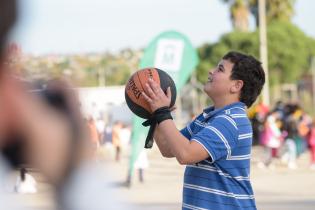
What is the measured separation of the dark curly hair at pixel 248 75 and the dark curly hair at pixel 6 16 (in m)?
2.71

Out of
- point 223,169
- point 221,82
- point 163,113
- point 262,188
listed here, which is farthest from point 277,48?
point 163,113

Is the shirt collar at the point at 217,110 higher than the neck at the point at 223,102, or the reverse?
the neck at the point at 223,102

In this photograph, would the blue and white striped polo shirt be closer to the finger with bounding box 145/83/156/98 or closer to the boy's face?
the boy's face

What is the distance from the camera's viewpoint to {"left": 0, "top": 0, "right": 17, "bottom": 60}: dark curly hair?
3.91 ft

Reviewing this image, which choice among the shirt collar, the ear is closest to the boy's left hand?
the shirt collar

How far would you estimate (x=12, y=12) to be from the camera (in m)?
1.21

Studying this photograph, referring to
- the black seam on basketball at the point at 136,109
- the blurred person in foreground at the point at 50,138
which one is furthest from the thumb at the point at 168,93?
the blurred person in foreground at the point at 50,138

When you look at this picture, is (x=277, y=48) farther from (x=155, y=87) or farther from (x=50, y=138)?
(x=50, y=138)

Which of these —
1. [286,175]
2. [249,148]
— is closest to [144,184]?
[286,175]

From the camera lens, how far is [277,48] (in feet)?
184

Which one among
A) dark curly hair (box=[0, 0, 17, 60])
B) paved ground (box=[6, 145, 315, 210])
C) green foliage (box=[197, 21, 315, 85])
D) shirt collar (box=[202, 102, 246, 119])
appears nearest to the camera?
dark curly hair (box=[0, 0, 17, 60])

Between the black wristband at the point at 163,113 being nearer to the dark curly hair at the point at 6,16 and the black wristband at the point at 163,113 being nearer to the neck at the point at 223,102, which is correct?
the neck at the point at 223,102

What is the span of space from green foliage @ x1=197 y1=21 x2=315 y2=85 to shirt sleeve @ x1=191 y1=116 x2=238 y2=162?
162 ft

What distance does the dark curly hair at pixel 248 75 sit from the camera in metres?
3.86
